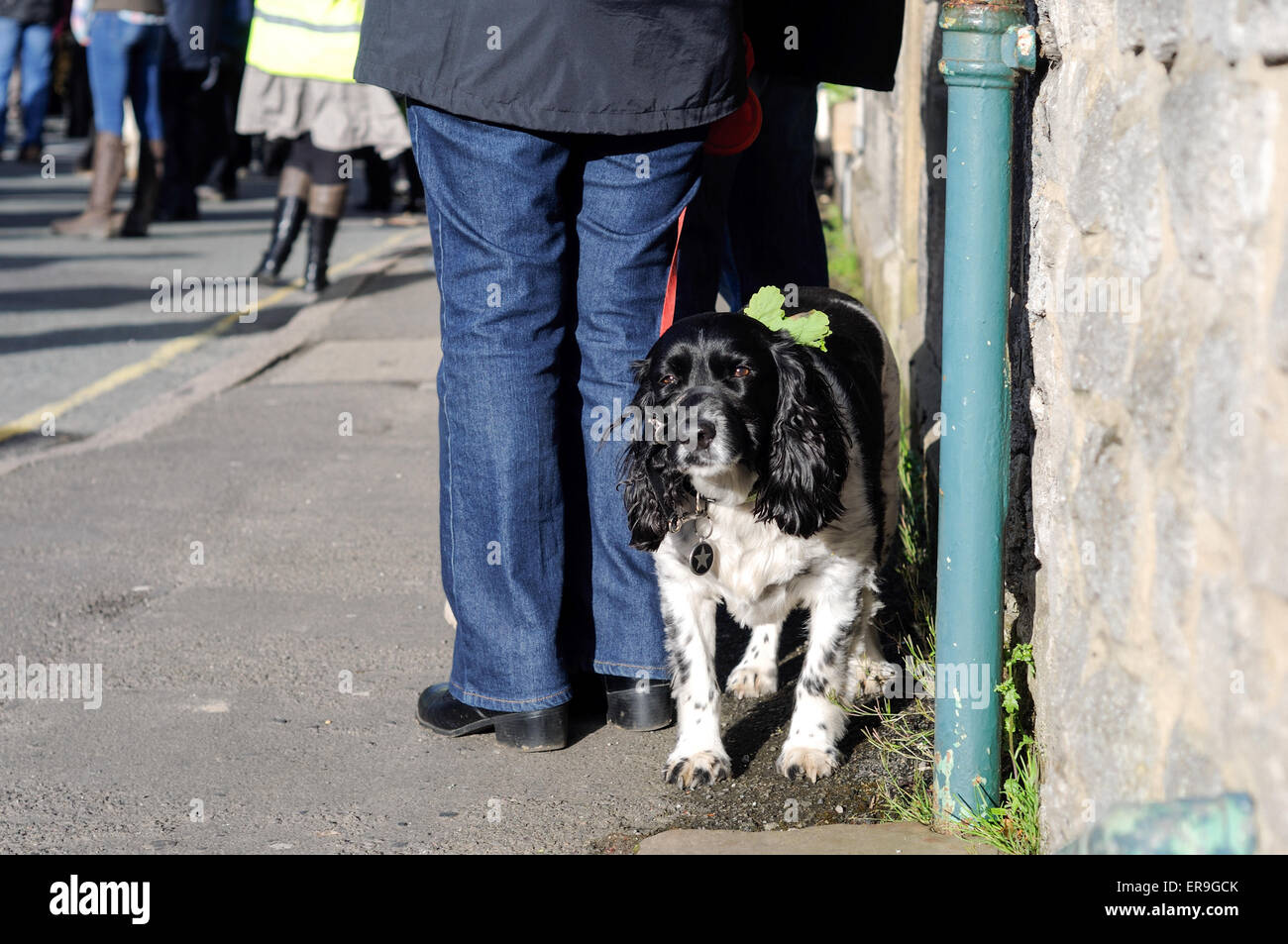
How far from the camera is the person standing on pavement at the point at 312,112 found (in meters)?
7.06

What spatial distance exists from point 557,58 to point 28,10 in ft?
41.9

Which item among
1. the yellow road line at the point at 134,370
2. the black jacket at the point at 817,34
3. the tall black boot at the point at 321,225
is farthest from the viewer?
the tall black boot at the point at 321,225

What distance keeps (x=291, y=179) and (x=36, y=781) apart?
21.2 feet

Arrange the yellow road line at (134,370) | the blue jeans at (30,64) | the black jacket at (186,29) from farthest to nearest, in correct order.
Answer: the blue jeans at (30,64) < the black jacket at (186,29) < the yellow road line at (134,370)

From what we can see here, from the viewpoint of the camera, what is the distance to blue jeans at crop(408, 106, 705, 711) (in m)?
Answer: 3.12

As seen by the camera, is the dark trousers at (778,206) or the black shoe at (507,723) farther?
the dark trousers at (778,206)

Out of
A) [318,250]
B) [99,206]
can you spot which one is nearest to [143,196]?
[99,206]

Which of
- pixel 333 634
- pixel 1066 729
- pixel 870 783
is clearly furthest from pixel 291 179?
pixel 1066 729

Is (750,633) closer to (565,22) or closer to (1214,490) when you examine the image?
(565,22)

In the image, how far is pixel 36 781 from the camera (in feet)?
10.6

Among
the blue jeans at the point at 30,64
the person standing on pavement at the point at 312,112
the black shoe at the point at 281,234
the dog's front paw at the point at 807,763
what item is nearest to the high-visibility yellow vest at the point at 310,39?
the person standing on pavement at the point at 312,112

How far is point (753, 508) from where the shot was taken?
3182 millimetres

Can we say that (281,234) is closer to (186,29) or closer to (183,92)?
(186,29)

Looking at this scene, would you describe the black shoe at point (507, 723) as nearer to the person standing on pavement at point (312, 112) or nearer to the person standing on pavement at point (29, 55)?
the person standing on pavement at point (312, 112)
